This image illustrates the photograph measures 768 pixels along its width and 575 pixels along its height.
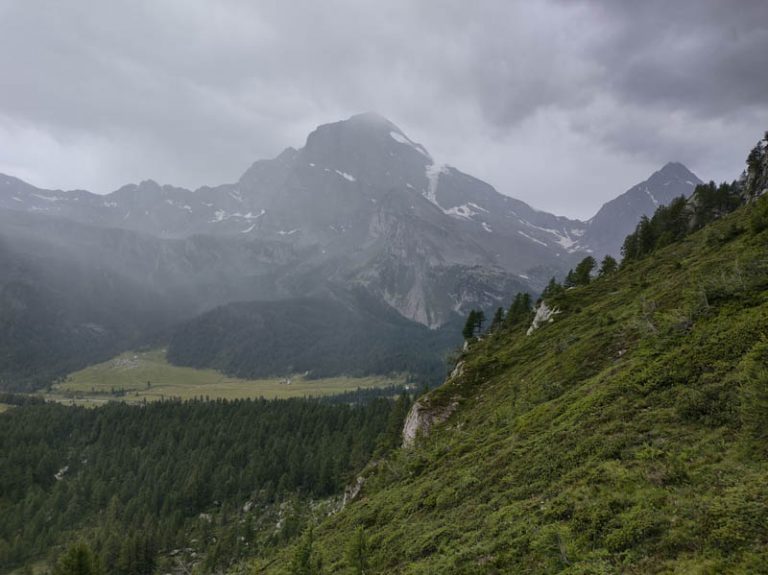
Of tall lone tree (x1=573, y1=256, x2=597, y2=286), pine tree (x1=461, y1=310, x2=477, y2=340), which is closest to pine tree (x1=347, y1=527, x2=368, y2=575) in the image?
pine tree (x1=461, y1=310, x2=477, y2=340)

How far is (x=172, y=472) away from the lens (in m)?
125

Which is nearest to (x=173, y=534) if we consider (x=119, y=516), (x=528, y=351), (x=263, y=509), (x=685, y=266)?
(x=263, y=509)

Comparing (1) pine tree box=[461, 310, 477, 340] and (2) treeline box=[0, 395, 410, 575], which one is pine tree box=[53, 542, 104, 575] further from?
(1) pine tree box=[461, 310, 477, 340]

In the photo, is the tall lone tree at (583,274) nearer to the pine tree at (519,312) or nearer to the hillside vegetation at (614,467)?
the pine tree at (519,312)

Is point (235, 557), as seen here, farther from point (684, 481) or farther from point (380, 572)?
point (684, 481)

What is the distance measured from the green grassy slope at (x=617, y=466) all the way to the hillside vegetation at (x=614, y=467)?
85 millimetres

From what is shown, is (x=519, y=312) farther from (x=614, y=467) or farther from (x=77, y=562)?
(x=77, y=562)

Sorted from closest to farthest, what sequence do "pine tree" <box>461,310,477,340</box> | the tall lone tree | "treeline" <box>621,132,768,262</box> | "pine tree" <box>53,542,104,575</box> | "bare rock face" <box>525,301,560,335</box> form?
1. "pine tree" <box>53,542,104,575</box>
2. "bare rock face" <box>525,301,560,335</box>
3. "treeline" <box>621,132,768,262</box>
4. the tall lone tree
5. "pine tree" <box>461,310,477,340</box>

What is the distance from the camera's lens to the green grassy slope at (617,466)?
14836mm

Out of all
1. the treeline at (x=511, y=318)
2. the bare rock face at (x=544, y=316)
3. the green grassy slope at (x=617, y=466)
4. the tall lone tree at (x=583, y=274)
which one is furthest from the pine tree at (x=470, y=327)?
the green grassy slope at (x=617, y=466)

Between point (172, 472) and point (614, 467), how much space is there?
139 meters

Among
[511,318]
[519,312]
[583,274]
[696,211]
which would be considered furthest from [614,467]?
[696,211]

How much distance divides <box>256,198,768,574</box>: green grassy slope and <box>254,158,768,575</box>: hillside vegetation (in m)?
0.09

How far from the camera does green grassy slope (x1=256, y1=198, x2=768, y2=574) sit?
48.7ft
